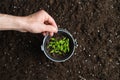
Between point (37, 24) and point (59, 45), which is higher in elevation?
point (37, 24)

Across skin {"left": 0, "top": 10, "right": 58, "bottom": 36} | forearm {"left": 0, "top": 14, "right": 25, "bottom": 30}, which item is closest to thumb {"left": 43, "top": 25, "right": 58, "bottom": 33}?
skin {"left": 0, "top": 10, "right": 58, "bottom": 36}

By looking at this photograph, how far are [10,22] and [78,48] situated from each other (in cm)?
54

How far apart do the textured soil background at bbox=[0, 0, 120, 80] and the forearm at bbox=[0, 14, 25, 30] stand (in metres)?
0.40

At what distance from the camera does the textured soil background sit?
166 cm

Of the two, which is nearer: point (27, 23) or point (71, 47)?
point (27, 23)

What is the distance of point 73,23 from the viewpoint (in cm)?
171

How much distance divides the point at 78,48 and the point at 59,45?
4.8 inches

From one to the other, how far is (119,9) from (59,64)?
521 millimetres

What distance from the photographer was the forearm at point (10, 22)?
4.21 feet

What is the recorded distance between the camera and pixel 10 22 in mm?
1294

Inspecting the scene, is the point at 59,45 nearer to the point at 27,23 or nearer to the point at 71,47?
the point at 71,47

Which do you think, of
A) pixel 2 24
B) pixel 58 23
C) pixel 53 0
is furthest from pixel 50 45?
pixel 2 24

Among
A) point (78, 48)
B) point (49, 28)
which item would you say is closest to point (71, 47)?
point (78, 48)

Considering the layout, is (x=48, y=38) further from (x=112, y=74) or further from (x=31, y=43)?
(x=112, y=74)
